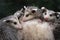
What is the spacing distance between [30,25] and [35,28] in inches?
3.0

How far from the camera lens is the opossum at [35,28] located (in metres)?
3.91

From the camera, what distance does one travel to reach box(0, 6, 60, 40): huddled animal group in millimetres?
3840

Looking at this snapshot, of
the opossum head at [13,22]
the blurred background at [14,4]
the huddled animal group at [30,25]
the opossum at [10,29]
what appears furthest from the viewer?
the blurred background at [14,4]

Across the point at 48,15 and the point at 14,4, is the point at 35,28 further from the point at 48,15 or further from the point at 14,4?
the point at 14,4

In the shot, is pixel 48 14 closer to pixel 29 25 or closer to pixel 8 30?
pixel 29 25

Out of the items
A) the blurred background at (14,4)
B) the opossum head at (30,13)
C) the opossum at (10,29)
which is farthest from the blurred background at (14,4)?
the opossum at (10,29)

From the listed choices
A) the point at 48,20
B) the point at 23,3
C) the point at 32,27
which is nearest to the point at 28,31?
the point at 32,27

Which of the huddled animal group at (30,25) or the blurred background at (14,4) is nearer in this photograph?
the huddled animal group at (30,25)

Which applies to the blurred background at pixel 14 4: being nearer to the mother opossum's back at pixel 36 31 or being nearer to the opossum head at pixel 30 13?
the opossum head at pixel 30 13

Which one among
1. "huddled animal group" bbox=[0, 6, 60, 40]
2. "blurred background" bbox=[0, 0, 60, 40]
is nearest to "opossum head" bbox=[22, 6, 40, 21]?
"huddled animal group" bbox=[0, 6, 60, 40]

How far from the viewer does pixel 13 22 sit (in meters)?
4.15

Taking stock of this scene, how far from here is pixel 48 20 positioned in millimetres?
4125

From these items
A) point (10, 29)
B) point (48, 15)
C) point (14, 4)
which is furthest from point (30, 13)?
point (14, 4)

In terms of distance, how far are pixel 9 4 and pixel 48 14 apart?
3.56 ft
